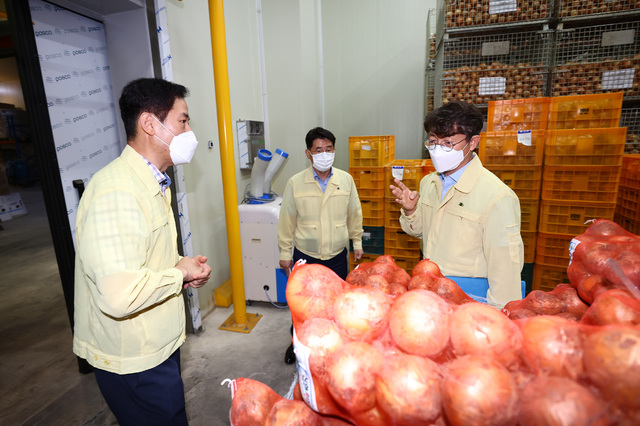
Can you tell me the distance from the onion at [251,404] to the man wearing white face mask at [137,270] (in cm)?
58

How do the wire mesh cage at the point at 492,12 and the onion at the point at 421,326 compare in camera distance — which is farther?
the wire mesh cage at the point at 492,12

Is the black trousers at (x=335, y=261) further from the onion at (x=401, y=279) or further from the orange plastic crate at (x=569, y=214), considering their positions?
the orange plastic crate at (x=569, y=214)

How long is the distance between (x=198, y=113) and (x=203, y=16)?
114 cm

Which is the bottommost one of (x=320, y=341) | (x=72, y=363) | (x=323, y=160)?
(x=72, y=363)

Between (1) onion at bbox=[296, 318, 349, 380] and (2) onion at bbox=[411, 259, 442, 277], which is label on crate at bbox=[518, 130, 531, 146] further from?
(1) onion at bbox=[296, 318, 349, 380]

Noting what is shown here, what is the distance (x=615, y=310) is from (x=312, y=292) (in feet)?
2.27

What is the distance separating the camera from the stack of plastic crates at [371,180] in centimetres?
389

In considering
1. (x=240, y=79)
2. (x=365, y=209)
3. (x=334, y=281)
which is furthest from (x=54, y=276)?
(x=334, y=281)

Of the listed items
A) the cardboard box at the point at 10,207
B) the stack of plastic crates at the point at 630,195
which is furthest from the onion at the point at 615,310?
the cardboard box at the point at 10,207

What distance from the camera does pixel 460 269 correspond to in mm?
1793

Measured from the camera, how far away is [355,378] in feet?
2.23

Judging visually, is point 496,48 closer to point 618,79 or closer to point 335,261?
point 618,79

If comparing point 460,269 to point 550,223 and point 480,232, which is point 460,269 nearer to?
point 480,232

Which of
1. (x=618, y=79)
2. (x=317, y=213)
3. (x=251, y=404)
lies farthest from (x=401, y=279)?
(x=618, y=79)
